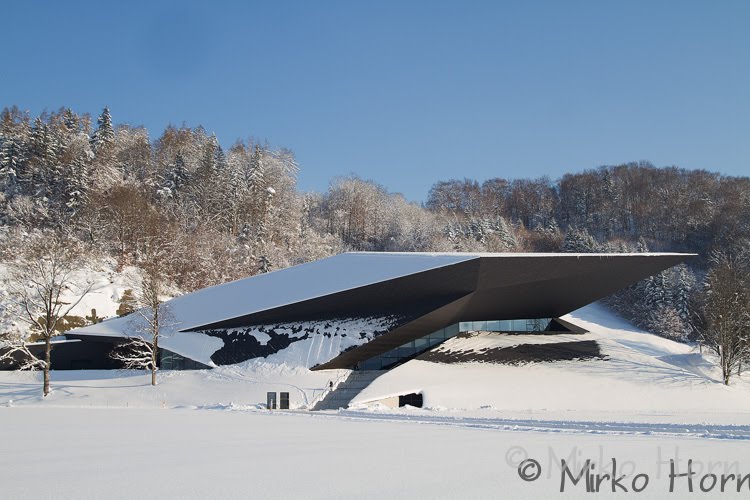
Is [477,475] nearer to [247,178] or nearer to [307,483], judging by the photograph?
[307,483]

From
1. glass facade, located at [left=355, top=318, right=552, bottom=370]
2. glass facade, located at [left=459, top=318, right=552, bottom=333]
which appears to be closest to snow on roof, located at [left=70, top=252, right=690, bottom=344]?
glass facade, located at [left=355, top=318, right=552, bottom=370]

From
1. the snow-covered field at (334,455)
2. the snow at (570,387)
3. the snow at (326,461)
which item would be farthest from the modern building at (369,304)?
the snow at (326,461)

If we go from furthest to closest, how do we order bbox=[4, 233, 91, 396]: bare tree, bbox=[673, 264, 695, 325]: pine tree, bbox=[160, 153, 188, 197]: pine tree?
bbox=[160, 153, 188, 197]: pine tree, bbox=[673, 264, 695, 325]: pine tree, bbox=[4, 233, 91, 396]: bare tree

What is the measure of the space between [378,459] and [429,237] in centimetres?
5830

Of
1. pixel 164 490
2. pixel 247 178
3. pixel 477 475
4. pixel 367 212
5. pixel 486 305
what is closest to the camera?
pixel 164 490

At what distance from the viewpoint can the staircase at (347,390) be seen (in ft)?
68.7

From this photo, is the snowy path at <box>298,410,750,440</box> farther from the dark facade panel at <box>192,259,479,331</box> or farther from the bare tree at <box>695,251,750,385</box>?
the bare tree at <box>695,251,750,385</box>

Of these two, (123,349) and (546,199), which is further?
(546,199)

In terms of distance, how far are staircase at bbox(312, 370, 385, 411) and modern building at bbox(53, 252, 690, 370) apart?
2.46ft

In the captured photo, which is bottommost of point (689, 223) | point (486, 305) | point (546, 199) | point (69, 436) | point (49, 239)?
point (69, 436)

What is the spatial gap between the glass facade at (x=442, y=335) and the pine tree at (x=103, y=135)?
39.7m

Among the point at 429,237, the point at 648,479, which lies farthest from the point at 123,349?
the point at 429,237

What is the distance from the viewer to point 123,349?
91.1ft

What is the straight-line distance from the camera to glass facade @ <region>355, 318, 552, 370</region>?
83.3 ft
